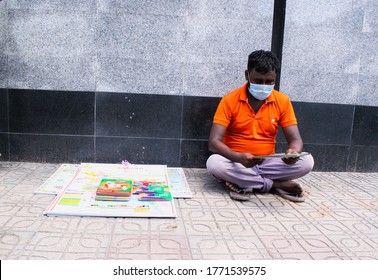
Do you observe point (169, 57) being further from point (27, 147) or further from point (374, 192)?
point (374, 192)

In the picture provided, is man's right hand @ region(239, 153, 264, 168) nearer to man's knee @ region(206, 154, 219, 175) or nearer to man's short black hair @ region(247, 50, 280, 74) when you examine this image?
man's knee @ region(206, 154, 219, 175)

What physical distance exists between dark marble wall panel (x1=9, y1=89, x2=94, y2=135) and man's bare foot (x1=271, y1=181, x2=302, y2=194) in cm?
202

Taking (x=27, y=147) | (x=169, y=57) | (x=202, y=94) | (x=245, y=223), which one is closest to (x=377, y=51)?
(x=202, y=94)

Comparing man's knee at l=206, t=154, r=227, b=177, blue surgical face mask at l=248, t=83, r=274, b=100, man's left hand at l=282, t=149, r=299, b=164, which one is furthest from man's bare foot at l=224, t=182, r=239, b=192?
blue surgical face mask at l=248, t=83, r=274, b=100

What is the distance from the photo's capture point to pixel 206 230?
279 centimetres

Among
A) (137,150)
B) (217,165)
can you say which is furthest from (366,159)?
(137,150)

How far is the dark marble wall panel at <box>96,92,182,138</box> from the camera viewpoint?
14.1 ft

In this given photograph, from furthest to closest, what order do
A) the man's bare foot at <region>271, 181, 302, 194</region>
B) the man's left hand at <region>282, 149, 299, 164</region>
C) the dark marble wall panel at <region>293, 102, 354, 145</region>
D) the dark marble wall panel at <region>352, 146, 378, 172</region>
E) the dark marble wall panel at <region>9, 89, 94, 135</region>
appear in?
the dark marble wall panel at <region>352, 146, 378, 172</region>
the dark marble wall panel at <region>293, 102, 354, 145</region>
the dark marble wall panel at <region>9, 89, 94, 135</region>
the man's bare foot at <region>271, 181, 302, 194</region>
the man's left hand at <region>282, 149, 299, 164</region>

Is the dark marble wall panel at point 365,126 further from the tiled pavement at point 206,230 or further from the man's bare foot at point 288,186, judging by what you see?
the man's bare foot at point 288,186

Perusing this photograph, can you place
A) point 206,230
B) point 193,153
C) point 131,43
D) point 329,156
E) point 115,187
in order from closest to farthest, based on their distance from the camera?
point 206,230
point 115,187
point 131,43
point 193,153
point 329,156

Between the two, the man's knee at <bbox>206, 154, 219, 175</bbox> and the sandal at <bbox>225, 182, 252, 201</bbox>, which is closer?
the sandal at <bbox>225, 182, 252, 201</bbox>

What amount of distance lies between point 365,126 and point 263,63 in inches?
71.8

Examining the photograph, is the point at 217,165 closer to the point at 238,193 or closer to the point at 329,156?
the point at 238,193

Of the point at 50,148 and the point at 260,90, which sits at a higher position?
the point at 260,90
